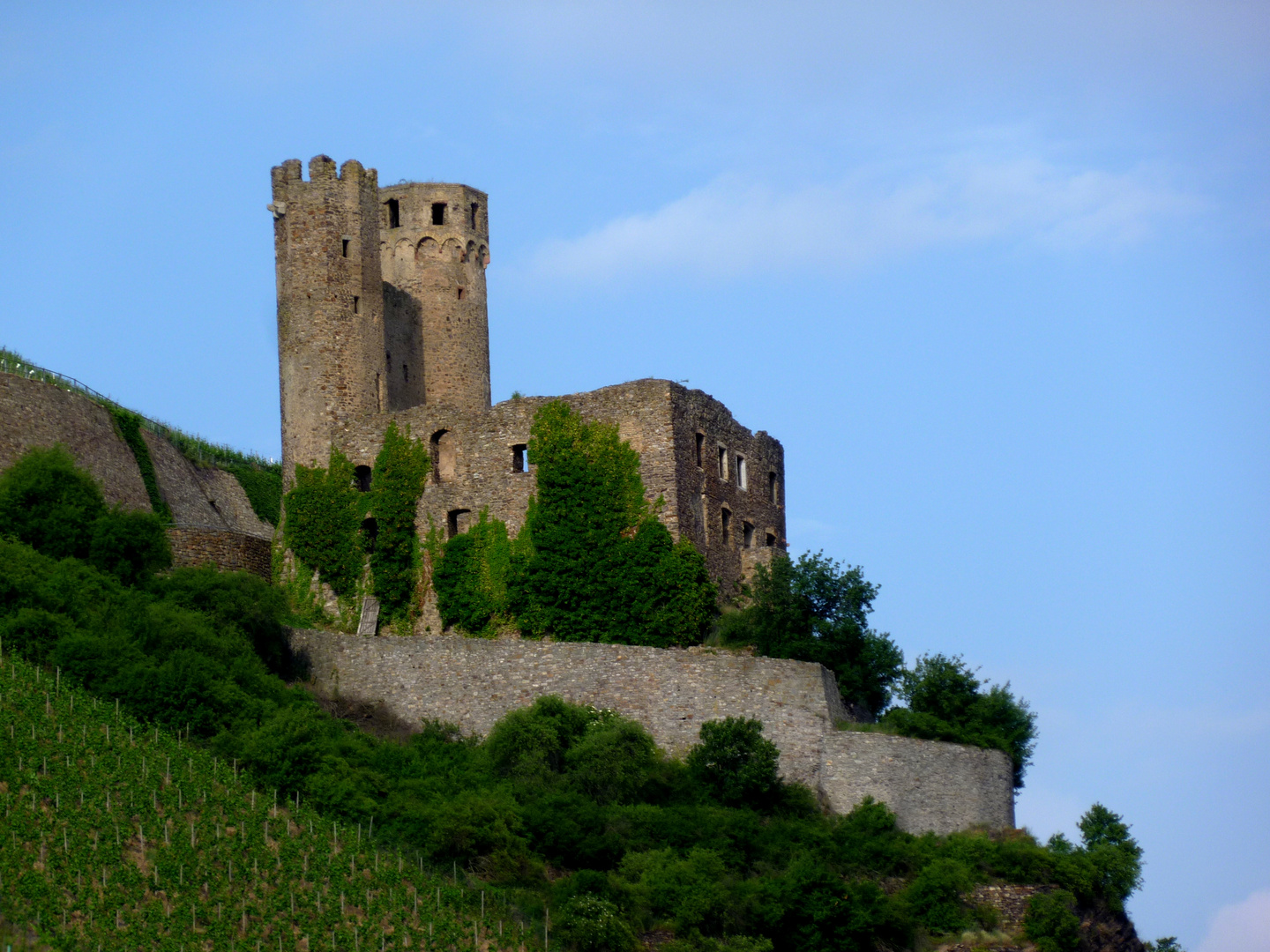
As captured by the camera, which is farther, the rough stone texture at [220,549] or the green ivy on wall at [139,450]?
the green ivy on wall at [139,450]

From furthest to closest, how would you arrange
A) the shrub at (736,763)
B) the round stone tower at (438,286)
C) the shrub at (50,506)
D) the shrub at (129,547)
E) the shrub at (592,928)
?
the round stone tower at (438,286) < the shrub at (50,506) < the shrub at (129,547) < the shrub at (736,763) < the shrub at (592,928)

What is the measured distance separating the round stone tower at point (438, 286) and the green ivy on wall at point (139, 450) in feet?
23.2

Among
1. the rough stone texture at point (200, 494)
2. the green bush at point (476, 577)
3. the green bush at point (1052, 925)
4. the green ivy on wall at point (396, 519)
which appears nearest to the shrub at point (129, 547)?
the green ivy on wall at point (396, 519)

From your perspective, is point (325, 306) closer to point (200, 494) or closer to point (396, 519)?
point (396, 519)

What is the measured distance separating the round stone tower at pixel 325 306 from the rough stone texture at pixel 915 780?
16.0m

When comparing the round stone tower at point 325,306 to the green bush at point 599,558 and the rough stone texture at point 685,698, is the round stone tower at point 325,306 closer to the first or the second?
the green bush at point 599,558

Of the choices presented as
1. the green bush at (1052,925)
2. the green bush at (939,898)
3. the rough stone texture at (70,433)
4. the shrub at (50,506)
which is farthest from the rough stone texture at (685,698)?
the rough stone texture at (70,433)

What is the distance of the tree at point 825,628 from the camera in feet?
180

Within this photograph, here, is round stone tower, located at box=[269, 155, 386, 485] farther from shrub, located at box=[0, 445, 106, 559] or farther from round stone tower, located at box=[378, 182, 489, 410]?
shrub, located at box=[0, 445, 106, 559]

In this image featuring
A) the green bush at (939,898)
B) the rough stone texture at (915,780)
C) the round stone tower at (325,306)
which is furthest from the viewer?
the round stone tower at (325,306)

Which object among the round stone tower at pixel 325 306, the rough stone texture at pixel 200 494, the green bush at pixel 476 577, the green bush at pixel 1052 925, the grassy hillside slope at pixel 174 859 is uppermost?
the round stone tower at pixel 325 306

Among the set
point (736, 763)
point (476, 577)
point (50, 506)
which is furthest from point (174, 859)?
point (476, 577)

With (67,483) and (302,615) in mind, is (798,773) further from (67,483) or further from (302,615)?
(67,483)

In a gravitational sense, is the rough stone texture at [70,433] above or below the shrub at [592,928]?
above
